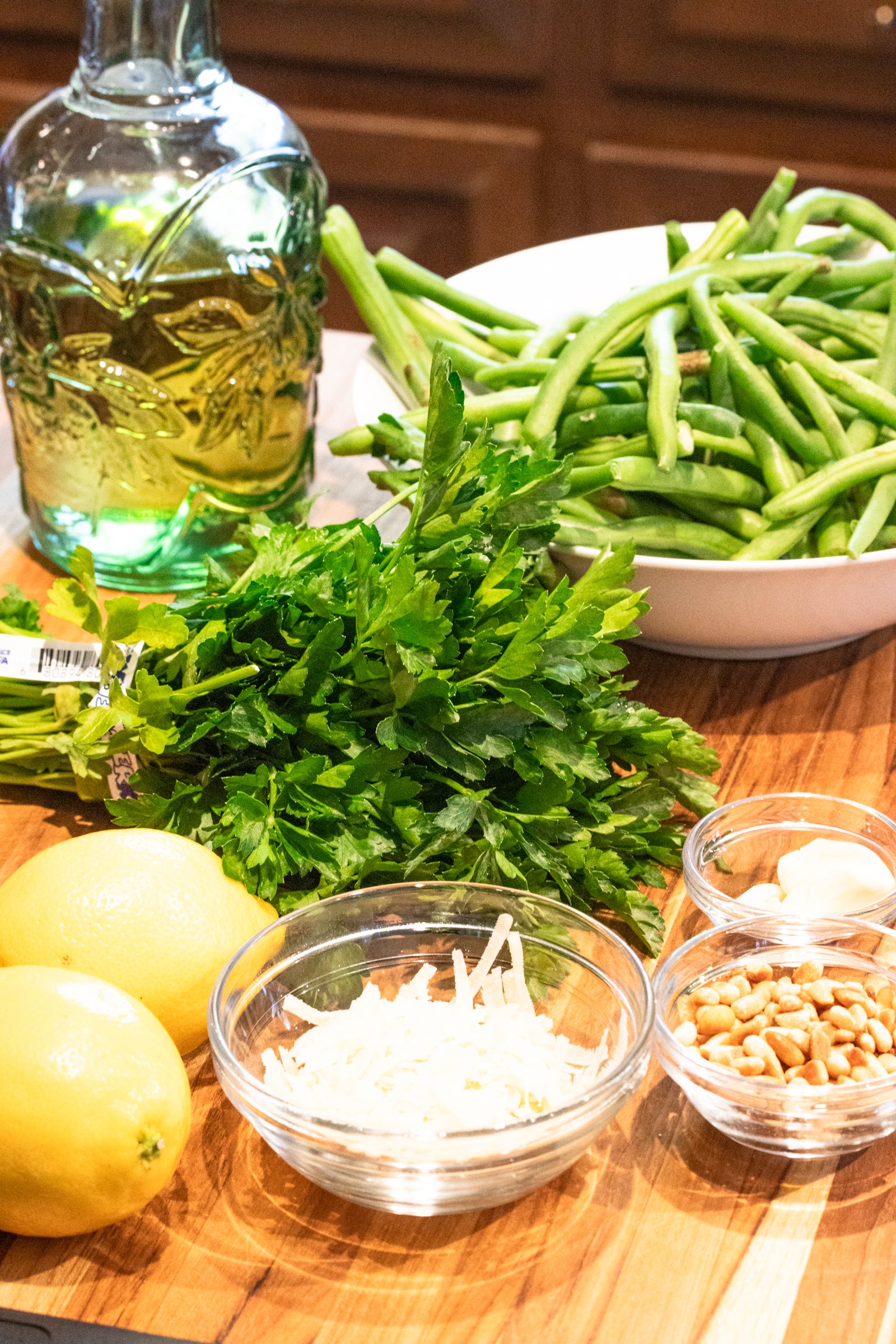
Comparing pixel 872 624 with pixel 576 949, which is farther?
pixel 872 624

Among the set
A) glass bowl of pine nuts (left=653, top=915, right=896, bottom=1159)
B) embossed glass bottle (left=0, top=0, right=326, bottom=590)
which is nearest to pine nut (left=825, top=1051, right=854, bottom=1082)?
glass bowl of pine nuts (left=653, top=915, right=896, bottom=1159)

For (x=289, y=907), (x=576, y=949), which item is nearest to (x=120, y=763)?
(x=289, y=907)

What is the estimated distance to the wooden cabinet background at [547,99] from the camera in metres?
2.50

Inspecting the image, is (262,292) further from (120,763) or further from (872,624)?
(872,624)

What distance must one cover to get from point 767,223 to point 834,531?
0.50m

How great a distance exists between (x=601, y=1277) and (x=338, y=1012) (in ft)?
0.65

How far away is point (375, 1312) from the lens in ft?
2.26

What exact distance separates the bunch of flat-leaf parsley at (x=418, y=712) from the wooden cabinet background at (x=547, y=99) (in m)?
1.89

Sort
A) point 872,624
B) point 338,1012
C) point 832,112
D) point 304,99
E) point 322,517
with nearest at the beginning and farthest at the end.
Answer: point 338,1012 → point 872,624 → point 322,517 → point 832,112 → point 304,99

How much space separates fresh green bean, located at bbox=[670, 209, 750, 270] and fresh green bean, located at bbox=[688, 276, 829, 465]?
187mm

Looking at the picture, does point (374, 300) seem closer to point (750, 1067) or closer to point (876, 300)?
point (876, 300)

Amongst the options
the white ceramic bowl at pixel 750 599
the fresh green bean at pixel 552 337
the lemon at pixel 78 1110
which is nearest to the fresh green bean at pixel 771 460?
the white ceramic bowl at pixel 750 599

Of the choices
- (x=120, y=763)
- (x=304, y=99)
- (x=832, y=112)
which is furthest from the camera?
(x=304, y=99)

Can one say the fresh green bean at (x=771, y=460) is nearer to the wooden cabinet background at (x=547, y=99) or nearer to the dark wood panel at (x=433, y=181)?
the wooden cabinet background at (x=547, y=99)
